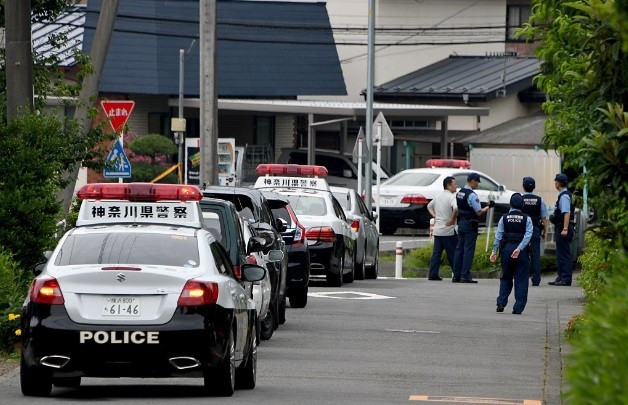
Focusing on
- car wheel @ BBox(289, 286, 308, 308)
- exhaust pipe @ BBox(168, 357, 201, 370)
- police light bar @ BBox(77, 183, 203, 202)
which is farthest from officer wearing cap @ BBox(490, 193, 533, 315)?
exhaust pipe @ BBox(168, 357, 201, 370)

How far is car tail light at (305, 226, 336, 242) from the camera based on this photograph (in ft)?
79.2

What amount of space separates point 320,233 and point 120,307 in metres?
13.1

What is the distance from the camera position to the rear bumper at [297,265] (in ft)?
68.2

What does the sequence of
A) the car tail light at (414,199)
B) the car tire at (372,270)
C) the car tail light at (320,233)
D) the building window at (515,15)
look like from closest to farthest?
the car tail light at (320,233), the car tire at (372,270), the car tail light at (414,199), the building window at (515,15)

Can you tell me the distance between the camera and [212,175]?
30.8 meters

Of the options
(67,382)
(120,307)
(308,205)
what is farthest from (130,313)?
(308,205)

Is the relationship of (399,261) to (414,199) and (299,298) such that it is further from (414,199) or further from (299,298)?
(414,199)

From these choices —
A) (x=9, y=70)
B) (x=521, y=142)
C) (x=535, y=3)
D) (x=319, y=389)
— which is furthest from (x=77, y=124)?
(x=521, y=142)

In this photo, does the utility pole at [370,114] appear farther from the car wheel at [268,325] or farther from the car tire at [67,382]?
the car tire at [67,382]

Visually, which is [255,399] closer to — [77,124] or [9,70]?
[9,70]

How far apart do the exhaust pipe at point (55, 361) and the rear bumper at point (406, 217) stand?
98.1 ft

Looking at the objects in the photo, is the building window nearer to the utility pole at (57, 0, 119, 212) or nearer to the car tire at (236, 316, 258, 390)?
the utility pole at (57, 0, 119, 212)

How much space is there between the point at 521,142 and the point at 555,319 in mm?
31174

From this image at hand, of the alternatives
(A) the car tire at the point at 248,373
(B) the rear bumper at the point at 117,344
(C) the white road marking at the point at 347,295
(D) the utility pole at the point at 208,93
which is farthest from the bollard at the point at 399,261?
(B) the rear bumper at the point at 117,344
